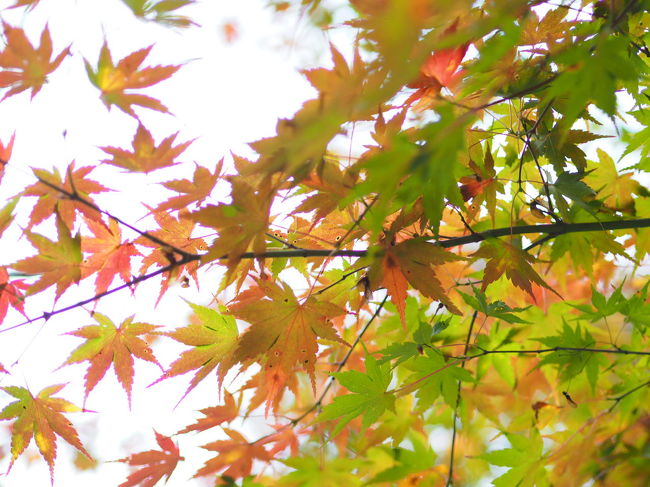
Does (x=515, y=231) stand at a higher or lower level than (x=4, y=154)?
lower

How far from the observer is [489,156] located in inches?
40.7

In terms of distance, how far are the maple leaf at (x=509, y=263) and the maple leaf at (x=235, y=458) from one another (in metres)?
0.54

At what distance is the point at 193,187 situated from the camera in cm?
93

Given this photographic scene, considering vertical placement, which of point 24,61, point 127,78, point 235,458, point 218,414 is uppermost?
point 24,61

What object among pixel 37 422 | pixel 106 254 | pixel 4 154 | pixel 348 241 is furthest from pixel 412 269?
pixel 37 422

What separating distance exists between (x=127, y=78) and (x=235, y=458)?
712 millimetres

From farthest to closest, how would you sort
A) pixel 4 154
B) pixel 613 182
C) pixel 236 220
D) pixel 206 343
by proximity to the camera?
pixel 613 182, pixel 206 343, pixel 4 154, pixel 236 220

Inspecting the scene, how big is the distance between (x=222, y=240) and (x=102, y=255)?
13.1 inches

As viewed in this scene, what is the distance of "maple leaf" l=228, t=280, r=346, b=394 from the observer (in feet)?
3.13

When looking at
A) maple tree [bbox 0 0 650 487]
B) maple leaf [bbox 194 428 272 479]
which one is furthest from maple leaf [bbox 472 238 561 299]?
maple leaf [bbox 194 428 272 479]

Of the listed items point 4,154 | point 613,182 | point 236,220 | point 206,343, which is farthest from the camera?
point 613,182

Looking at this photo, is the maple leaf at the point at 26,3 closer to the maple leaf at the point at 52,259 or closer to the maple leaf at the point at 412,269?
the maple leaf at the point at 52,259

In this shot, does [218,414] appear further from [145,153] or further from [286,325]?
[145,153]

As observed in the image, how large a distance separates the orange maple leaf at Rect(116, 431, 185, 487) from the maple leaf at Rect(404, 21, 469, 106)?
822mm
